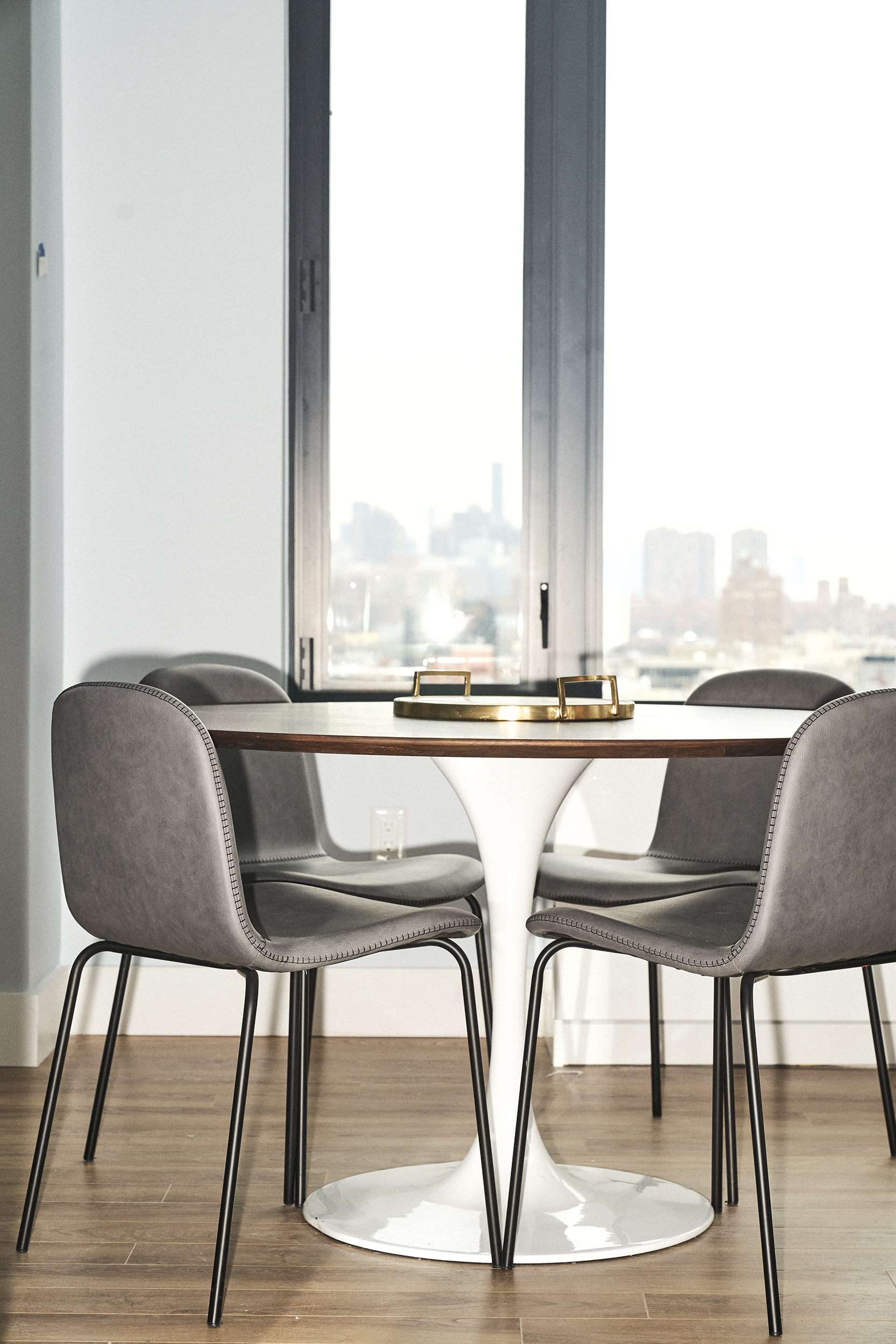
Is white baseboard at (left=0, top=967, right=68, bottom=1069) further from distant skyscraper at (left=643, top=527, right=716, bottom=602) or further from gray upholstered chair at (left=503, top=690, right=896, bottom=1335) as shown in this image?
distant skyscraper at (left=643, top=527, right=716, bottom=602)

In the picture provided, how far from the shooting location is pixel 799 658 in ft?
10.7

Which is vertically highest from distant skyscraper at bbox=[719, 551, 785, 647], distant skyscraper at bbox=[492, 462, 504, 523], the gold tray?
distant skyscraper at bbox=[492, 462, 504, 523]

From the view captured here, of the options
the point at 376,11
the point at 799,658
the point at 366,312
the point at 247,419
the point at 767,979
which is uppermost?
the point at 376,11

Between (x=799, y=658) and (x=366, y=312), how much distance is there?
1.30m

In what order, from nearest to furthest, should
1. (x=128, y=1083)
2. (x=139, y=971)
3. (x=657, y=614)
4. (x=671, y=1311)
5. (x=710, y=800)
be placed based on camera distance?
(x=671, y=1311)
(x=710, y=800)
(x=128, y=1083)
(x=139, y=971)
(x=657, y=614)

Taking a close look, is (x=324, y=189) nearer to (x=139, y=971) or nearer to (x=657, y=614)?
(x=657, y=614)

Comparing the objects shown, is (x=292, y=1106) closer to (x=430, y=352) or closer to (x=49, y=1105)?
(x=49, y=1105)

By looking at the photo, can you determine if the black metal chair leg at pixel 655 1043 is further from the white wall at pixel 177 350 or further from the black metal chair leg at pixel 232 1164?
the black metal chair leg at pixel 232 1164

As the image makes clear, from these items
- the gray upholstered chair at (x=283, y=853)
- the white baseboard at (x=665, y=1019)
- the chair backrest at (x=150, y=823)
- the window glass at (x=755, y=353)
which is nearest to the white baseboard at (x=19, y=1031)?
the white baseboard at (x=665, y=1019)

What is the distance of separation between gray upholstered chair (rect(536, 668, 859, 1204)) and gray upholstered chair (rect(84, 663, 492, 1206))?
0.18 meters

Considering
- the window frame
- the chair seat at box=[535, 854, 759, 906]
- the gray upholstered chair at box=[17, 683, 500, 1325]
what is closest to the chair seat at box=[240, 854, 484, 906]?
the chair seat at box=[535, 854, 759, 906]

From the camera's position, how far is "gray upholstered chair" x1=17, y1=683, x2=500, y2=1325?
1675mm

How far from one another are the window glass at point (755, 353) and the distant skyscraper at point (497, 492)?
250 millimetres

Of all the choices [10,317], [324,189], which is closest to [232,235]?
[324,189]
